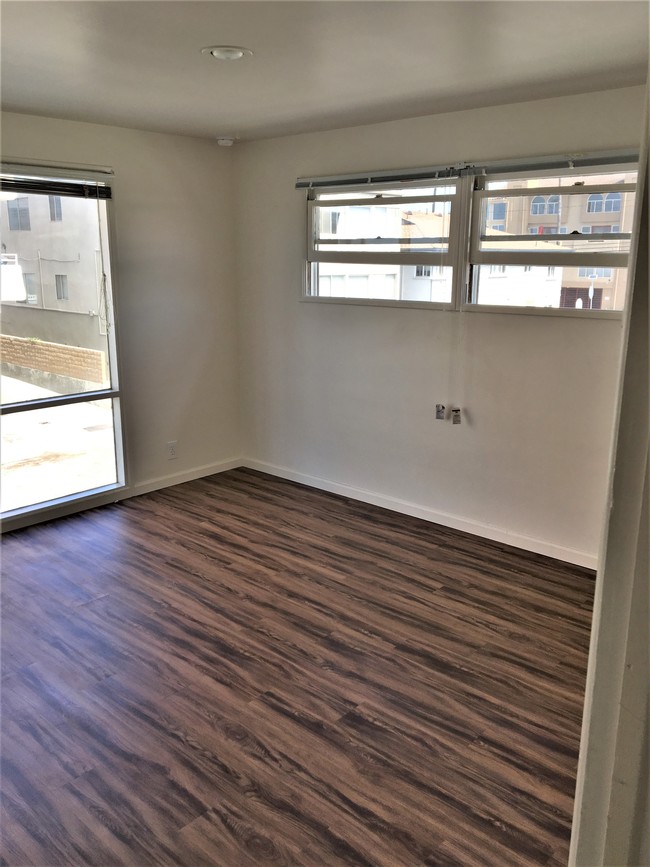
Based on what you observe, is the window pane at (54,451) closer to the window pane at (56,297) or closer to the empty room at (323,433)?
the empty room at (323,433)

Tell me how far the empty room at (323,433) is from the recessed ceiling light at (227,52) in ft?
0.08

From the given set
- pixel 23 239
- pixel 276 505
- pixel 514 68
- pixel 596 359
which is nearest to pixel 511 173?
pixel 514 68

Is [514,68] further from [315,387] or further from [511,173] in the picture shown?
[315,387]

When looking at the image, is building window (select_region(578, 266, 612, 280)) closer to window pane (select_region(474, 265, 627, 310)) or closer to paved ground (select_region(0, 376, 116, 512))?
window pane (select_region(474, 265, 627, 310))

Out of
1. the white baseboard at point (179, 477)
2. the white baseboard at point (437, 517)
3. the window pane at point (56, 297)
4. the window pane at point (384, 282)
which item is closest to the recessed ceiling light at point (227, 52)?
the window pane at point (384, 282)

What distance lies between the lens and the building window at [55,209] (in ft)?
13.4

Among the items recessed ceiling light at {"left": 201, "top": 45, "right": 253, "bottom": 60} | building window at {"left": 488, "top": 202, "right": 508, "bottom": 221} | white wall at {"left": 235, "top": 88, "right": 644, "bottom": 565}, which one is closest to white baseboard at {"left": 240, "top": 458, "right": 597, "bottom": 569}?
white wall at {"left": 235, "top": 88, "right": 644, "bottom": 565}

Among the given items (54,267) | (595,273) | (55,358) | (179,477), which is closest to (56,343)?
(55,358)

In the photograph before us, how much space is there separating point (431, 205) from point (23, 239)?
2390mm

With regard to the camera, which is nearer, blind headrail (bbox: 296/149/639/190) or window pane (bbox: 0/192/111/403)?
blind headrail (bbox: 296/149/639/190)

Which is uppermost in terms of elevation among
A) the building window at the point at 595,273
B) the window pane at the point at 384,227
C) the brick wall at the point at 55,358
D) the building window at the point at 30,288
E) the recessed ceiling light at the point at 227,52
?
the recessed ceiling light at the point at 227,52

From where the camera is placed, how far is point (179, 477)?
5031 mm

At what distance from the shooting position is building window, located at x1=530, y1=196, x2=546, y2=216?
355 centimetres

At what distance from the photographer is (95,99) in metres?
3.48
